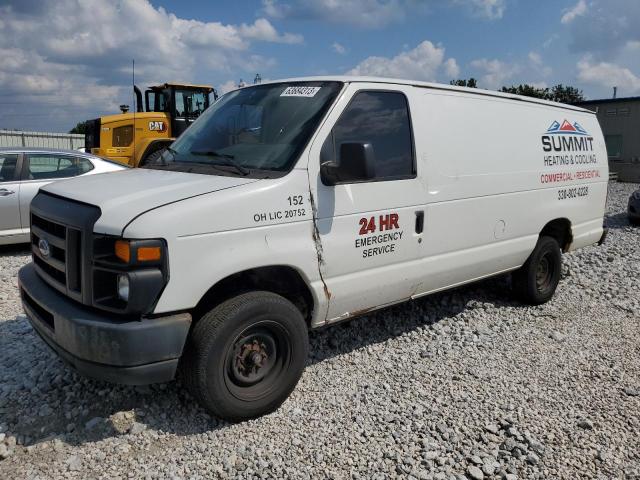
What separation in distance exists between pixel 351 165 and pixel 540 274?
356 cm

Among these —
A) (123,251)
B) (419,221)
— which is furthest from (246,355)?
(419,221)

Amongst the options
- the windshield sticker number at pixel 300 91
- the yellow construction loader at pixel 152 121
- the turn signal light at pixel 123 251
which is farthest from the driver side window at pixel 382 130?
the yellow construction loader at pixel 152 121

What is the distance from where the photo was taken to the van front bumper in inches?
114

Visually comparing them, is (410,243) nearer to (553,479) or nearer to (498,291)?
(553,479)

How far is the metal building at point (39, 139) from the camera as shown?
2437 centimetres

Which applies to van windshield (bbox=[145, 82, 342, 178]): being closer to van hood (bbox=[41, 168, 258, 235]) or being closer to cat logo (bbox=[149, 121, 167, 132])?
van hood (bbox=[41, 168, 258, 235])

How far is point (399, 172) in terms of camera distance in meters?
4.12

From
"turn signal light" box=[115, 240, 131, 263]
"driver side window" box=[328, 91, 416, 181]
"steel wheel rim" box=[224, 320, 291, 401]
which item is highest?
"driver side window" box=[328, 91, 416, 181]

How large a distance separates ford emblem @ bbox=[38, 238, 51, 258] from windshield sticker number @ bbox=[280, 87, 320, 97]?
194cm

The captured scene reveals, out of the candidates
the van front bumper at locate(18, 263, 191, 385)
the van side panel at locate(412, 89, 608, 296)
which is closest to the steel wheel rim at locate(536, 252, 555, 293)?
the van side panel at locate(412, 89, 608, 296)

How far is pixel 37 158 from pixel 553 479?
7.89 meters

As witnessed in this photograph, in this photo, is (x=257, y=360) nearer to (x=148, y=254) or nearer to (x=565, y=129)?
(x=148, y=254)

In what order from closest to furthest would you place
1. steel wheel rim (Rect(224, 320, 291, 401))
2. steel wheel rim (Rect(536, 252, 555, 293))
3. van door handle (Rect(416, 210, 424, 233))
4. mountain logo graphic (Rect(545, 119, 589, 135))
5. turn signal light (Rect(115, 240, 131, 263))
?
turn signal light (Rect(115, 240, 131, 263)) < steel wheel rim (Rect(224, 320, 291, 401)) < van door handle (Rect(416, 210, 424, 233)) < mountain logo graphic (Rect(545, 119, 589, 135)) < steel wheel rim (Rect(536, 252, 555, 293))

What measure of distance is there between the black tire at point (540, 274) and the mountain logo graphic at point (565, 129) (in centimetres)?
115
